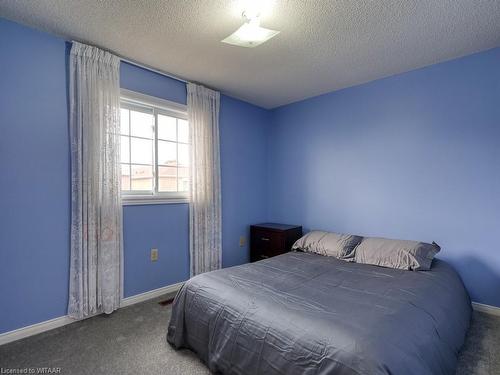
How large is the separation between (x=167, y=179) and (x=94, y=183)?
80 centimetres

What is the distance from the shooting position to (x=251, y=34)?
1.72 meters

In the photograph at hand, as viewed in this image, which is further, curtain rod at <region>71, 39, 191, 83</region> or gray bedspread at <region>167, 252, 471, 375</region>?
curtain rod at <region>71, 39, 191, 83</region>

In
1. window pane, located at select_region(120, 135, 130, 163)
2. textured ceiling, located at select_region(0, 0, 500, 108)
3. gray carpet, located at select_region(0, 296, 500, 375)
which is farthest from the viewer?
window pane, located at select_region(120, 135, 130, 163)

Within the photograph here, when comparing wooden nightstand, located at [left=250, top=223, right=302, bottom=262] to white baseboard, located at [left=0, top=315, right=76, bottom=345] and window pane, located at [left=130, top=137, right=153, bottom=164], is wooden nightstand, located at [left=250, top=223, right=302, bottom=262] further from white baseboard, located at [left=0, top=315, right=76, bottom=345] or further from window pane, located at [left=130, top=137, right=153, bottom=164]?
white baseboard, located at [left=0, top=315, right=76, bottom=345]

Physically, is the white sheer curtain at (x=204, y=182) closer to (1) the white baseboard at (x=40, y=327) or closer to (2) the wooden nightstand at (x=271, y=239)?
(2) the wooden nightstand at (x=271, y=239)

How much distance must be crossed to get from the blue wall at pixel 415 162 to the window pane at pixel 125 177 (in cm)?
221

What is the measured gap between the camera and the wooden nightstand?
3271mm

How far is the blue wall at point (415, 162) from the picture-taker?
231cm

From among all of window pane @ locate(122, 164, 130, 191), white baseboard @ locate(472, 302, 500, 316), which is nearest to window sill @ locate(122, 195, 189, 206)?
window pane @ locate(122, 164, 130, 191)

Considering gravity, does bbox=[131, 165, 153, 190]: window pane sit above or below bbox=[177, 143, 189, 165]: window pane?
below

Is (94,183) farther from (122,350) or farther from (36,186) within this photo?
(122,350)

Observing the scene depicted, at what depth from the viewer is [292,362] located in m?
1.23

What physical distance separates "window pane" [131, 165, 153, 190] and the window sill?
133 mm

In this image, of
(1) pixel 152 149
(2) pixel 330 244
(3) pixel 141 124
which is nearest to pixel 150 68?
(3) pixel 141 124
